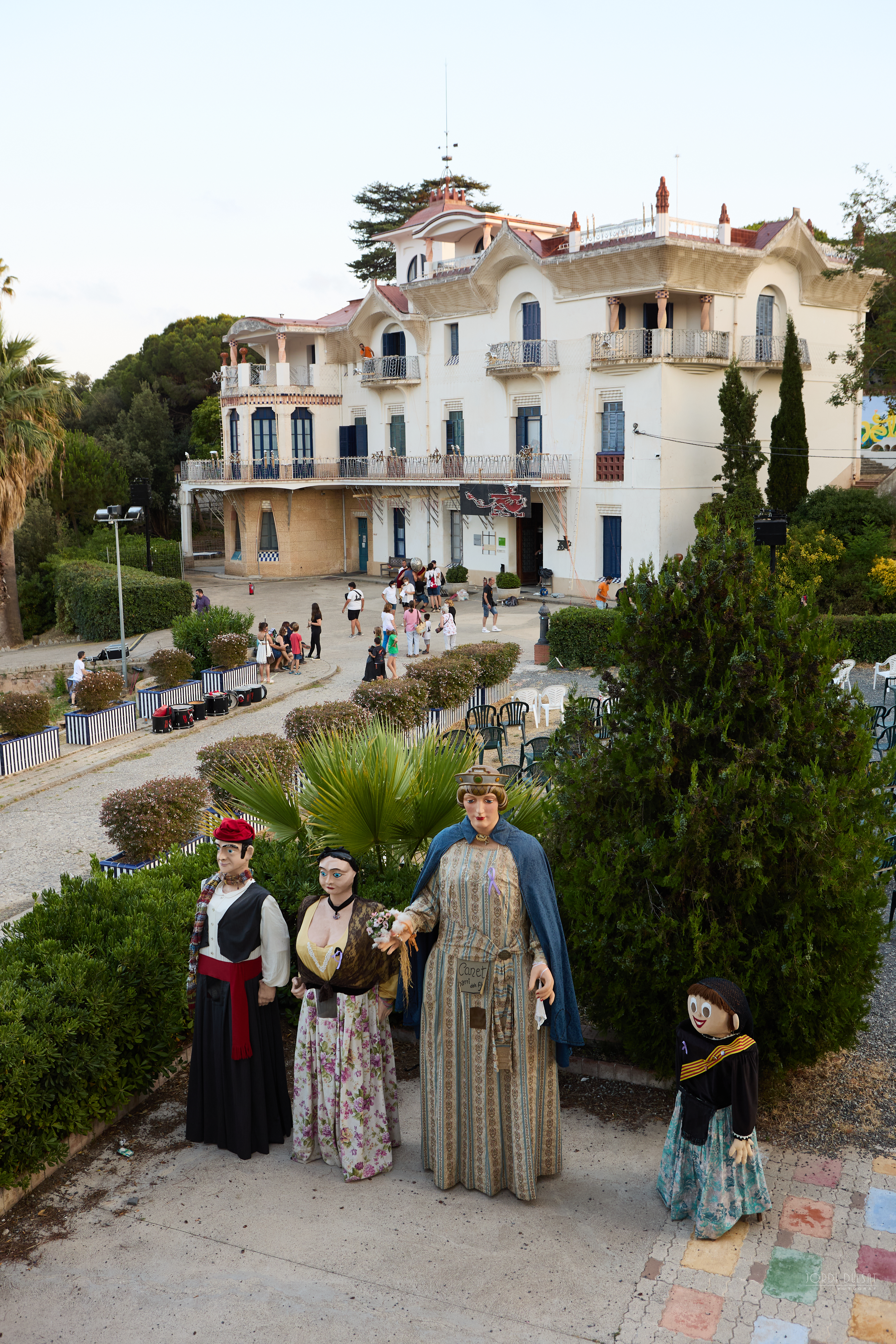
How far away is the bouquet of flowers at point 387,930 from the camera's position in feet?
15.9

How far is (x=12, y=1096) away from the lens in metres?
4.78

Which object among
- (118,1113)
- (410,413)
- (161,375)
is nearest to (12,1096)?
(118,1113)

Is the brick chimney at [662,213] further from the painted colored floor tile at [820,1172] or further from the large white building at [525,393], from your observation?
the painted colored floor tile at [820,1172]

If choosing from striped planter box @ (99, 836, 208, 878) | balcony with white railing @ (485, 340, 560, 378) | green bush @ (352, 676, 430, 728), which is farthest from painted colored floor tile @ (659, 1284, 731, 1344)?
balcony with white railing @ (485, 340, 560, 378)

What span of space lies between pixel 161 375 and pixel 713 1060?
5363 cm

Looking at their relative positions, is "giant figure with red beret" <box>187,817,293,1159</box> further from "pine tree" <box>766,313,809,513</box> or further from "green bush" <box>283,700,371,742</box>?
"pine tree" <box>766,313,809,513</box>

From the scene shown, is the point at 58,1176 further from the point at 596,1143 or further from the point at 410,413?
the point at 410,413

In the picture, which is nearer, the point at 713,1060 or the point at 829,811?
the point at 713,1060

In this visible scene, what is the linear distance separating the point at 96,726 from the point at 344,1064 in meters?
14.1

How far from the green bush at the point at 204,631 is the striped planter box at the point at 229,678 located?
82 cm

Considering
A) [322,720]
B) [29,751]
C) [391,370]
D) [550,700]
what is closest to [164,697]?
[29,751]

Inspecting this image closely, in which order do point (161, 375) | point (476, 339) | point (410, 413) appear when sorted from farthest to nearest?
point (161, 375), point (410, 413), point (476, 339)

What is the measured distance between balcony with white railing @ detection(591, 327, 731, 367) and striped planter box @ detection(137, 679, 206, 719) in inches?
619

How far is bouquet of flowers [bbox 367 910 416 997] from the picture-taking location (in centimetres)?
485
